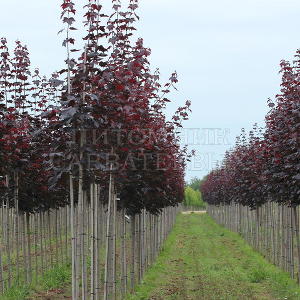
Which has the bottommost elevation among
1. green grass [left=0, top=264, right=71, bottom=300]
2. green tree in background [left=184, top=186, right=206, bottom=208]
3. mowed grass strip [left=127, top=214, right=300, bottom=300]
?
mowed grass strip [left=127, top=214, right=300, bottom=300]

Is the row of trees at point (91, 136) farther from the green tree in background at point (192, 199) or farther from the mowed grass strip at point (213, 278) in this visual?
the green tree in background at point (192, 199)

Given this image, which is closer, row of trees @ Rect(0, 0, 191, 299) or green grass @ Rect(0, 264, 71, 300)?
row of trees @ Rect(0, 0, 191, 299)

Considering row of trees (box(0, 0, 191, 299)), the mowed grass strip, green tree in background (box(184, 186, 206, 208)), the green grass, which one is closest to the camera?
row of trees (box(0, 0, 191, 299))

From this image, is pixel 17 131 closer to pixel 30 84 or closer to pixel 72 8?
pixel 30 84

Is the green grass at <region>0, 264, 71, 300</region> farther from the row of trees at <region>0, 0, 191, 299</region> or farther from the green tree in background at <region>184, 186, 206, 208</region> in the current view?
the green tree in background at <region>184, 186, 206, 208</region>

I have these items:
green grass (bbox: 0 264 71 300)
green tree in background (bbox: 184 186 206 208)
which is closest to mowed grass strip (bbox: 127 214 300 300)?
green grass (bbox: 0 264 71 300)

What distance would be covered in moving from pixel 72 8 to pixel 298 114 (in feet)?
16.6

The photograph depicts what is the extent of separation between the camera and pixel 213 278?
15.6m

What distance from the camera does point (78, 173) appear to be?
301 inches

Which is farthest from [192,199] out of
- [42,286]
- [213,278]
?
[42,286]

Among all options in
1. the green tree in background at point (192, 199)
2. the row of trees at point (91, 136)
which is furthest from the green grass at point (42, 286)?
the green tree in background at point (192, 199)

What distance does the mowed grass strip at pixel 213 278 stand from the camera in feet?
42.1

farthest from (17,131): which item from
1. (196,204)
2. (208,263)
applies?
(196,204)

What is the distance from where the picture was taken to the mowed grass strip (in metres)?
12.8
